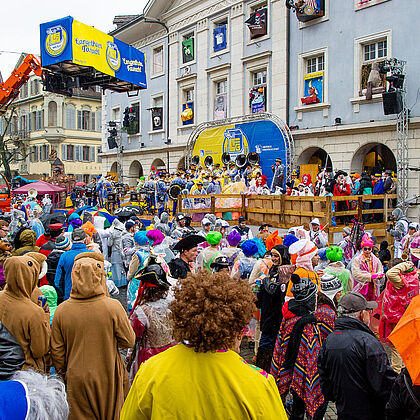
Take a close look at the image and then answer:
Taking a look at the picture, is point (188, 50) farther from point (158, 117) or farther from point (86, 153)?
point (86, 153)

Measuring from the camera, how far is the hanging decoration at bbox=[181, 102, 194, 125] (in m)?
26.6

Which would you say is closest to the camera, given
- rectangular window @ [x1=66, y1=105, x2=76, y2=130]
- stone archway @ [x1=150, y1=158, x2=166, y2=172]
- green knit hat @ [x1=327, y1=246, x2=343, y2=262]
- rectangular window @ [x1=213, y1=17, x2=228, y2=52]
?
green knit hat @ [x1=327, y1=246, x2=343, y2=262]

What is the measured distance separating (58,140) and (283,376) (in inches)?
2005

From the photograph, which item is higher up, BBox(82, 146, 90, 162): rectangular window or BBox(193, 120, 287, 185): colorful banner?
BBox(82, 146, 90, 162): rectangular window

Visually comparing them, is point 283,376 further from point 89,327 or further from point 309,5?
point 309,5

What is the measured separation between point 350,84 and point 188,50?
1191 centimetres

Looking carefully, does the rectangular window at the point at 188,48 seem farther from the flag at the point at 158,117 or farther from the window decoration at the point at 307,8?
the window decoration at the point at 307,8

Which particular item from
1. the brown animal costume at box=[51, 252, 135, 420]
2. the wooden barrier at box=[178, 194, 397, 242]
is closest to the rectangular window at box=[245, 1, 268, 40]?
the wooden barrier at box=[178, 194, 397, 242]

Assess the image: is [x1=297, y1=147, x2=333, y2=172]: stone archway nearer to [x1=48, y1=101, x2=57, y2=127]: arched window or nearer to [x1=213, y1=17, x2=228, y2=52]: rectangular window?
[x1=213, y1=17, x2=228, y2=52]: rectangular window

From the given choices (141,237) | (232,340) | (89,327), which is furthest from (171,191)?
(232,340)

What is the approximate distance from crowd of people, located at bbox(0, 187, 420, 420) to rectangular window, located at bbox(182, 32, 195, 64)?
21915 millimetres

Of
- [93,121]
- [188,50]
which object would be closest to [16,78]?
[188,50]

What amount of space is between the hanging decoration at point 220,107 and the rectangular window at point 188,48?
3.65 metres

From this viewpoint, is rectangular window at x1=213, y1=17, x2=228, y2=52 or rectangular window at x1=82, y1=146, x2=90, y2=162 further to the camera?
rectangular window at x1=82, y1=146, x2=90, y2=162
